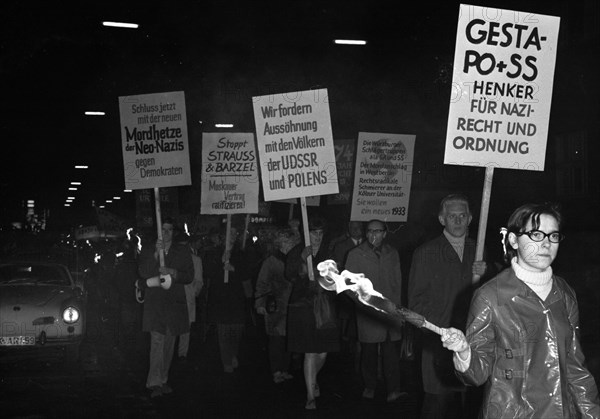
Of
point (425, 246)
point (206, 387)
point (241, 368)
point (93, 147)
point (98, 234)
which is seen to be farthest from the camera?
point (93, 147)

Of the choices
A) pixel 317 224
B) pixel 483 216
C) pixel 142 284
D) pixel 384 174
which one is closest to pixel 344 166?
pixel 384 174

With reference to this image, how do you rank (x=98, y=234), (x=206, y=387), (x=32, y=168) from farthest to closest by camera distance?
1. (x=32, y=168)
2. (x=98, y=234)
3. (x=206, y=387)

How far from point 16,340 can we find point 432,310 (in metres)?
6.93

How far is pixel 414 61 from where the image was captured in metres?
22.0

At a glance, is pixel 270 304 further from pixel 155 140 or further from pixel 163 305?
pixel 155 140

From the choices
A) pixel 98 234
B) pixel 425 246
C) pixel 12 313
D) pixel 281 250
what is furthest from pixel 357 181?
pixel 98 234

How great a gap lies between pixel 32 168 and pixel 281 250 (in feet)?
108

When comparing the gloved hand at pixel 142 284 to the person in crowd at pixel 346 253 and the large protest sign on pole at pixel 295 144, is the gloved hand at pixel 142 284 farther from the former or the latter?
the person in crowd at pixel 346 253

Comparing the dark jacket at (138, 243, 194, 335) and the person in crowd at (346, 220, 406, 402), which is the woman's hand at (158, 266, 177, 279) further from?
the person in crowd at (346, 220, 406, 402)

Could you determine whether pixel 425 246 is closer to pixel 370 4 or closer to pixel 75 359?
pixel 75 359

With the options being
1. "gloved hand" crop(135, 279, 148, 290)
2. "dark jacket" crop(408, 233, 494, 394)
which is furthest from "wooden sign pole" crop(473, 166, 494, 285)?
"gloved hand" crop(135, 279, 148, 290)

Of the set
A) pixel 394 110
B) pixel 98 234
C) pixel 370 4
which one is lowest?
pixel 98 234

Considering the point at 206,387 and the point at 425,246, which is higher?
the point at 425,246

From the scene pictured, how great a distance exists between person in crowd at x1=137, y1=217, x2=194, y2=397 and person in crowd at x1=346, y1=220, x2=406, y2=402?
80.8 inches
